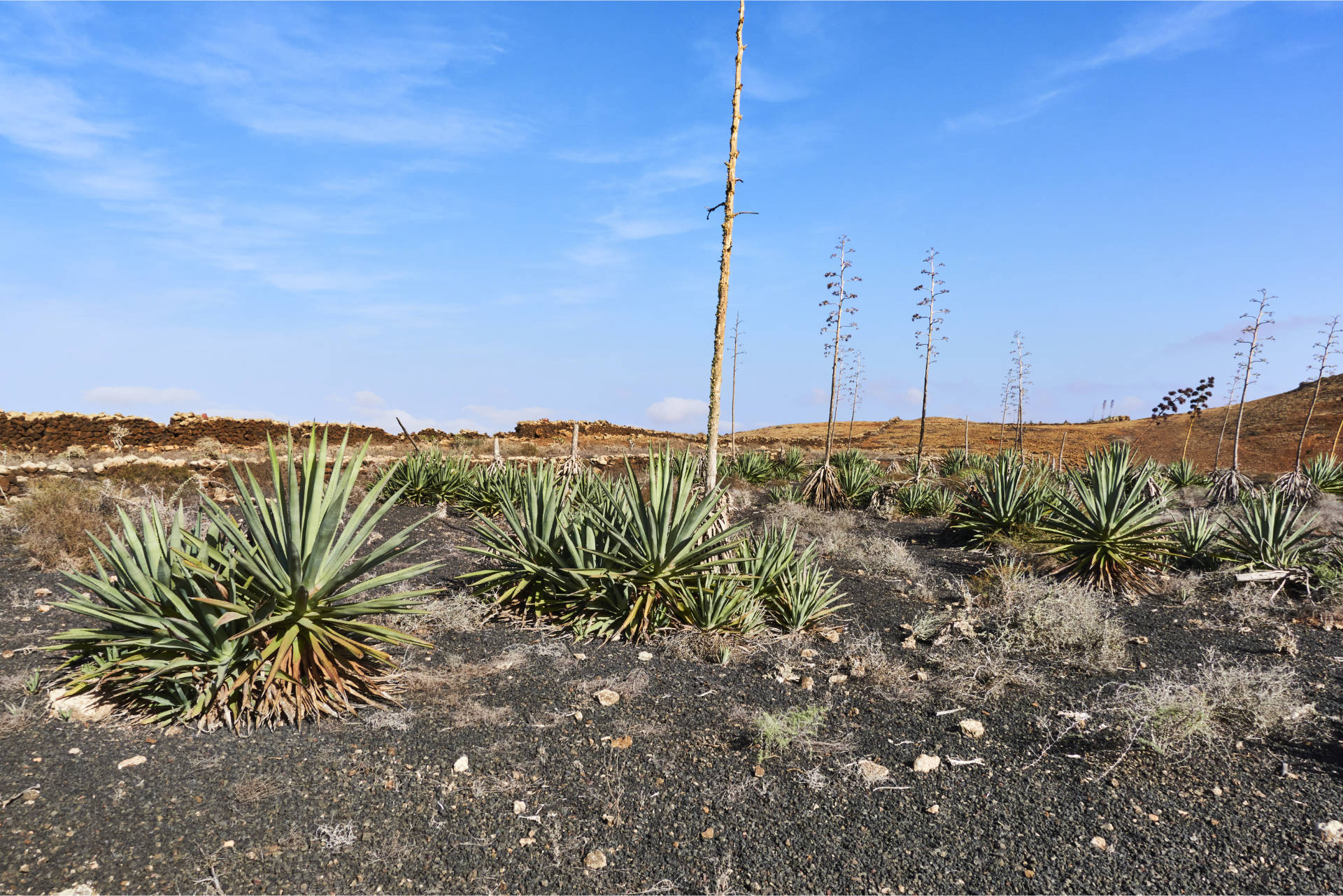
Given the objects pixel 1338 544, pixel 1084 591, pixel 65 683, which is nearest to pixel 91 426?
pixel 65 683

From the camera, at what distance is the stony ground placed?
3.15 m

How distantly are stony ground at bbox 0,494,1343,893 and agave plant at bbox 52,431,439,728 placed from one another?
0.83 feet

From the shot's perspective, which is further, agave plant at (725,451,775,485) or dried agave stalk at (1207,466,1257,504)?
agave plant at (725,451,775,485)

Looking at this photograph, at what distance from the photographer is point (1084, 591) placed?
25.5ft

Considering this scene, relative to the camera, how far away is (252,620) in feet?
14.5

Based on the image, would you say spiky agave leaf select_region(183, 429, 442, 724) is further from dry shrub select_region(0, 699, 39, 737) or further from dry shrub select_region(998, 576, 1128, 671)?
dry shrub select_region(998, 576, 1128, 671)

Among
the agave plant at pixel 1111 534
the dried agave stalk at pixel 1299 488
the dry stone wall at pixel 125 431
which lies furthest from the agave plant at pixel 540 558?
the dry stone wall at pixel 125 431

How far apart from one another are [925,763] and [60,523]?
10036 millimetres

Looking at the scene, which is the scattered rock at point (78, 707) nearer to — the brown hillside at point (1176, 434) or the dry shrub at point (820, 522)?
the dry shrub at point (820, 522)

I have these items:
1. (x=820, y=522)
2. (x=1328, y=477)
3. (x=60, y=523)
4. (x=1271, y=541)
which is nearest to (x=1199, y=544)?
(x=1271, y=541)

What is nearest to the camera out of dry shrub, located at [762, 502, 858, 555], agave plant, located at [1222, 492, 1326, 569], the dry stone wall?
agave plant, located at [1222, 492, 1326, 569]

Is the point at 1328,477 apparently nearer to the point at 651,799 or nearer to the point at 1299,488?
the point at 1299,488

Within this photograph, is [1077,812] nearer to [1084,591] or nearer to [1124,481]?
[1084,591]

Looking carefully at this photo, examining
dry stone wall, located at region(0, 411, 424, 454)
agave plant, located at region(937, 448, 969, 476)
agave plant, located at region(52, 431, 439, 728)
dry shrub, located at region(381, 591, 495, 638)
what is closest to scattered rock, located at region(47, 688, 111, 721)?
agave plant, located at region(52, 431, 439, 728)
